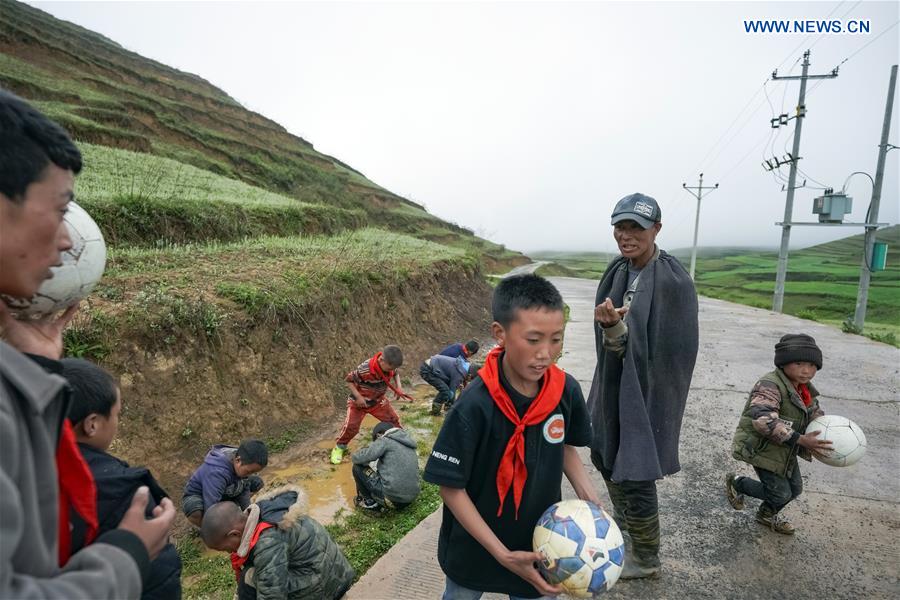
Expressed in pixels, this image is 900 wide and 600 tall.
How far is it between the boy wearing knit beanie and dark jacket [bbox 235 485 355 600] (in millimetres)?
3060

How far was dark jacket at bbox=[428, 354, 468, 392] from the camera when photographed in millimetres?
7551

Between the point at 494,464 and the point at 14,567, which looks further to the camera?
the point at 494,464

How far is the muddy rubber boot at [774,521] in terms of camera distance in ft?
11.7

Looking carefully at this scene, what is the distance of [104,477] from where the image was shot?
153 centimetres

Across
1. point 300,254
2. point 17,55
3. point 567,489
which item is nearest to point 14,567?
point 567,489

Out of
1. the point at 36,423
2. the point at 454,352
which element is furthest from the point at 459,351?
the point at 36,423

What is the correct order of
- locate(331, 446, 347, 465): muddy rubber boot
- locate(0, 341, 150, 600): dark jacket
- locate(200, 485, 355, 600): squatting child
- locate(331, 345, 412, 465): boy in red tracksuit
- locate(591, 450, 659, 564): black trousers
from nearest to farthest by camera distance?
locate(0, 341, 150, 600): dark jacket, locate(200, 485, 355, 600): squatting child, locate(591, 450, 659, 564): black trousers, locate(331, 446, 347, 465): muddy rubber boot, locate(331, 345, 412, 465): boy in red tracksuit

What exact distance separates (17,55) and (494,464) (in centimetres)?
2855

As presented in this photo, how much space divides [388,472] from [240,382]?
2.76 metres

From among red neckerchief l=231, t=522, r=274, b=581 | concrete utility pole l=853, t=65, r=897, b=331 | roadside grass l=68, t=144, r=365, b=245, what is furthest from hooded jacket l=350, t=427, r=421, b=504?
concrete utility pole l=853, t=65, r=897, b=331

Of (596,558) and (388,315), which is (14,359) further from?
(388,315)

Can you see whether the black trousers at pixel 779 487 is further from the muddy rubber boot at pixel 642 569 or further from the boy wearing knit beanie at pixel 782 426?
the muddy rubber boot at pixel 642 569

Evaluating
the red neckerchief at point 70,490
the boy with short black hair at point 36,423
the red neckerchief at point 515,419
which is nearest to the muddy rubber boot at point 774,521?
the red neckerchief at point 515,419

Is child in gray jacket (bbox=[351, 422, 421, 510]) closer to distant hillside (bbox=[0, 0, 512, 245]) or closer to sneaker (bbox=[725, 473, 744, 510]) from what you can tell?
sneaker (bbox=[725, 473, 744, 510])
